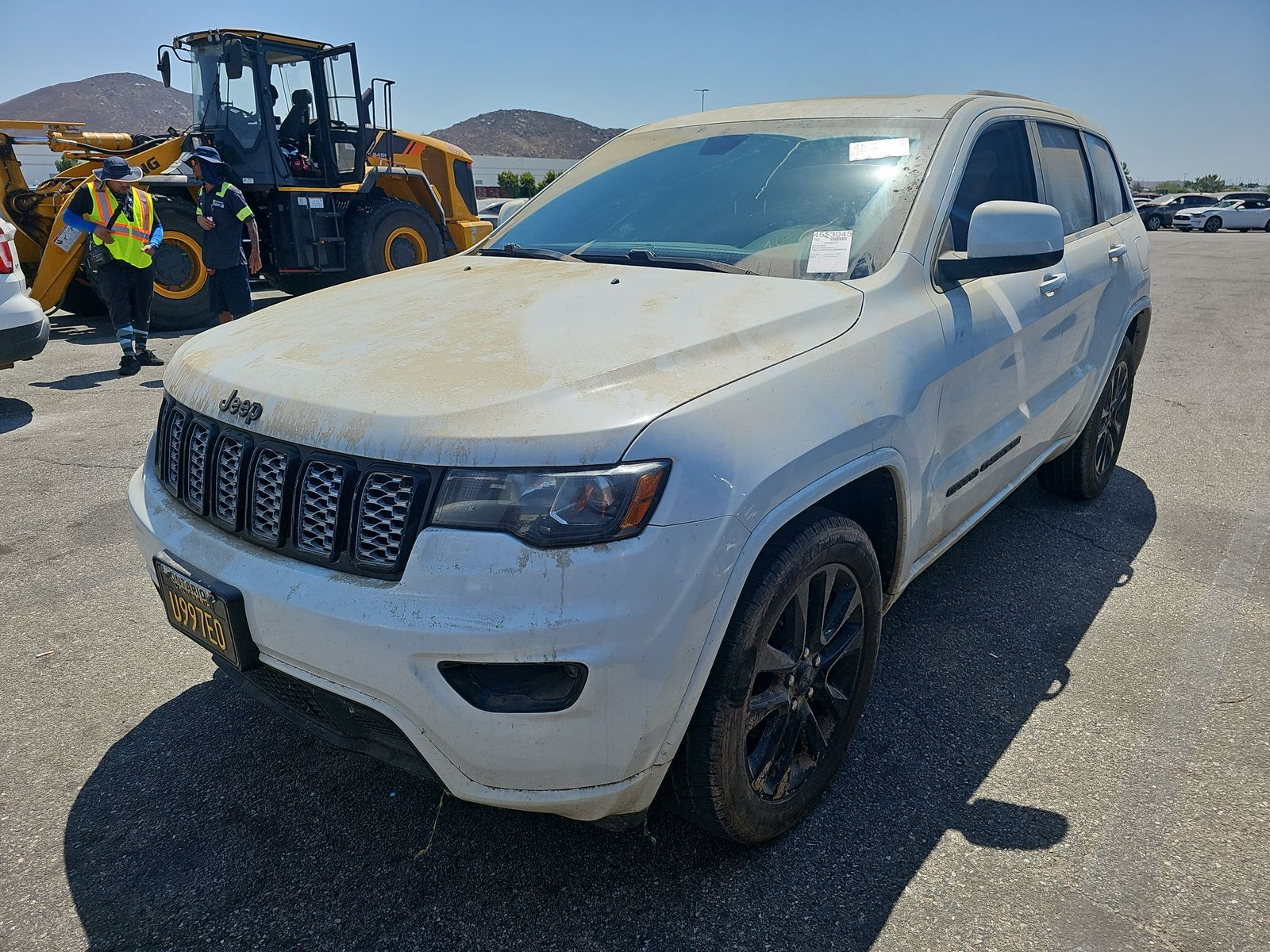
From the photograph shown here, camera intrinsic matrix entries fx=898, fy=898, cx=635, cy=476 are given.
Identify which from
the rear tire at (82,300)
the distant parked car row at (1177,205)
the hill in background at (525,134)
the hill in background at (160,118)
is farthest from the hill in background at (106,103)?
the rear tire at (82,300)

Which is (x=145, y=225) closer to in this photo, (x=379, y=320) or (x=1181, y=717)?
(x=379, y=320)

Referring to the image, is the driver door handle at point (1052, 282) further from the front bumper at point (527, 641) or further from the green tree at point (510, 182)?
the green tree at point (510, 182)

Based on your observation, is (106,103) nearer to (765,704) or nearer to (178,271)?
(178,271)

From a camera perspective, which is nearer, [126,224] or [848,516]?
[848,516]

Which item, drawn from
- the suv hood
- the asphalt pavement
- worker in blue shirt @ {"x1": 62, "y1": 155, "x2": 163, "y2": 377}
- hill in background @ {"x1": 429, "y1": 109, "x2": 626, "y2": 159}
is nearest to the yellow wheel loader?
worker in blue shirt @ {"x1": 62, "y1": 155, "x2": 163, "y2": 377}

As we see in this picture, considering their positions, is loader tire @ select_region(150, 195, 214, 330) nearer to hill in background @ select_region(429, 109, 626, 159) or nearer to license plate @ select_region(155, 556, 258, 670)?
license plate @ select_region(155, 556, 258, 670)

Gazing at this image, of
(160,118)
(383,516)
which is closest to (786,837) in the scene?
(383,516)

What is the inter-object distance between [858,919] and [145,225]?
8.40 m

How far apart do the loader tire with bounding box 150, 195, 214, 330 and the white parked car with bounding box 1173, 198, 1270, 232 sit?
129 ft

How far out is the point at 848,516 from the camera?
103 inches

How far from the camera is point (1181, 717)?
2891 mm

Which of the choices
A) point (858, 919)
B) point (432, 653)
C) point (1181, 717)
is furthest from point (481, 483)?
point (1181, 717)

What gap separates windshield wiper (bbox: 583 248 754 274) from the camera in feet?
8.86

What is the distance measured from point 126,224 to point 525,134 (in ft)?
454
